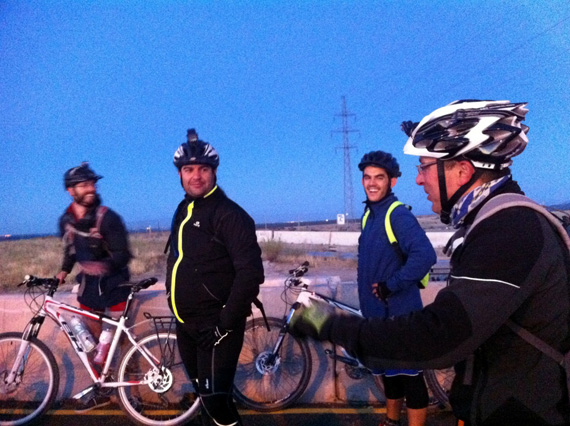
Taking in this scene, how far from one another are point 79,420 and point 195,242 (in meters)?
2.53

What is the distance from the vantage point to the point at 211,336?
125 inches

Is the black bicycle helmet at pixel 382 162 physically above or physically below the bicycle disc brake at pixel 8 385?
above

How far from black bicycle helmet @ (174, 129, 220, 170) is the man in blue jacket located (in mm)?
1348

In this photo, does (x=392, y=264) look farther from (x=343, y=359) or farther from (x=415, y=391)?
(x=343, y=359)

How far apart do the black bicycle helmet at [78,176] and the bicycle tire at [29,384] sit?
5.22 feet

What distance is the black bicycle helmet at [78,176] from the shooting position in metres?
4.45

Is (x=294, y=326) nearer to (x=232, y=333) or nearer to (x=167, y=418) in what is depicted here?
(x=232, y=333)

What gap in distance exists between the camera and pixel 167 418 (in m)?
4.54

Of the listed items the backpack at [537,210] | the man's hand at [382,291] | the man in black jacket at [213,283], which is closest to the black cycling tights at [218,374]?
the man in black jacket at [213,283]

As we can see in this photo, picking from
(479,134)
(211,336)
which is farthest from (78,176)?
(479,134)

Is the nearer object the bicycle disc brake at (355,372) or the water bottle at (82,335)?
the water bottle at (82,335)

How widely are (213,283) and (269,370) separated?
6.33ft

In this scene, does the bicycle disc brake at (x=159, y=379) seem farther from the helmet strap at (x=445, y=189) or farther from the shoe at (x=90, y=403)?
the helmet strap at (x=445, y=189)

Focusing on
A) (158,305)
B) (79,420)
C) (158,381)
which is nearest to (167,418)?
(158,381)
